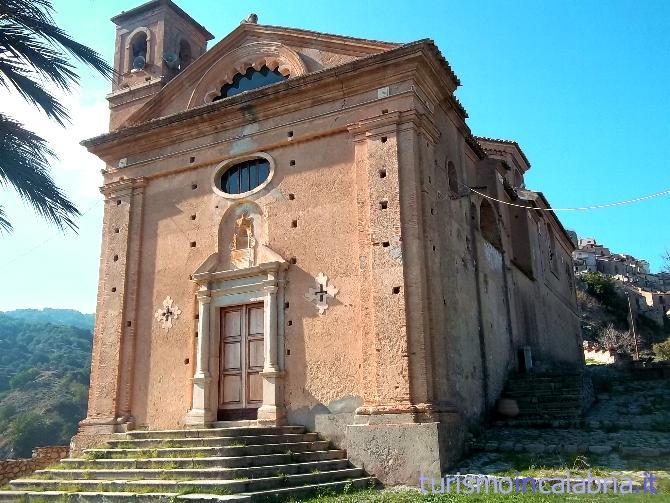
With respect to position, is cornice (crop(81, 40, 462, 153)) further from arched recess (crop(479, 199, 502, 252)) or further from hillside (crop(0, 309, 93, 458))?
hillside (crop(0, 309, 93, 458))

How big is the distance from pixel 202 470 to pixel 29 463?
347 inches

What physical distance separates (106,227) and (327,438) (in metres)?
7.96

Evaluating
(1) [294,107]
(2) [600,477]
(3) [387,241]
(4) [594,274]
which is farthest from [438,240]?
(4) [594,274]

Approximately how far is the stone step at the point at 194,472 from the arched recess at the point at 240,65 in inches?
335

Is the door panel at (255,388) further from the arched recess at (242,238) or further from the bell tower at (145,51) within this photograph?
the bell tower at (145,51)

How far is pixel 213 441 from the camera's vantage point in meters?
10.5

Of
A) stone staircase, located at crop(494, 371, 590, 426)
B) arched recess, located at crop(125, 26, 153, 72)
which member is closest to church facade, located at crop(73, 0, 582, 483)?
stone staircase, located at crop(494, 371, 590, 426)

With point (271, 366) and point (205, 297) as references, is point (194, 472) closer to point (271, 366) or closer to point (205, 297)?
point (271, 366)

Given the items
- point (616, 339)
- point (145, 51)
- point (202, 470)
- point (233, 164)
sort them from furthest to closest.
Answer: point (616, 339), point (145, 51), point (233, 164), point (202, 470)

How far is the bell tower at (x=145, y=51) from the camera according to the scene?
685 inches

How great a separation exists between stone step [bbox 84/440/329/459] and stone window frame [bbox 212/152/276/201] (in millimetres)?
5532

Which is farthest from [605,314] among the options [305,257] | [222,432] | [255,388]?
[222,432]

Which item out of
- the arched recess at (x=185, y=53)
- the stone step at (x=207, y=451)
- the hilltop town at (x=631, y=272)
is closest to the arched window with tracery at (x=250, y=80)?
the arched recess at (x=185, y=53)

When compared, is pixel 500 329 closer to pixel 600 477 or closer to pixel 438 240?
pixel 438 240
